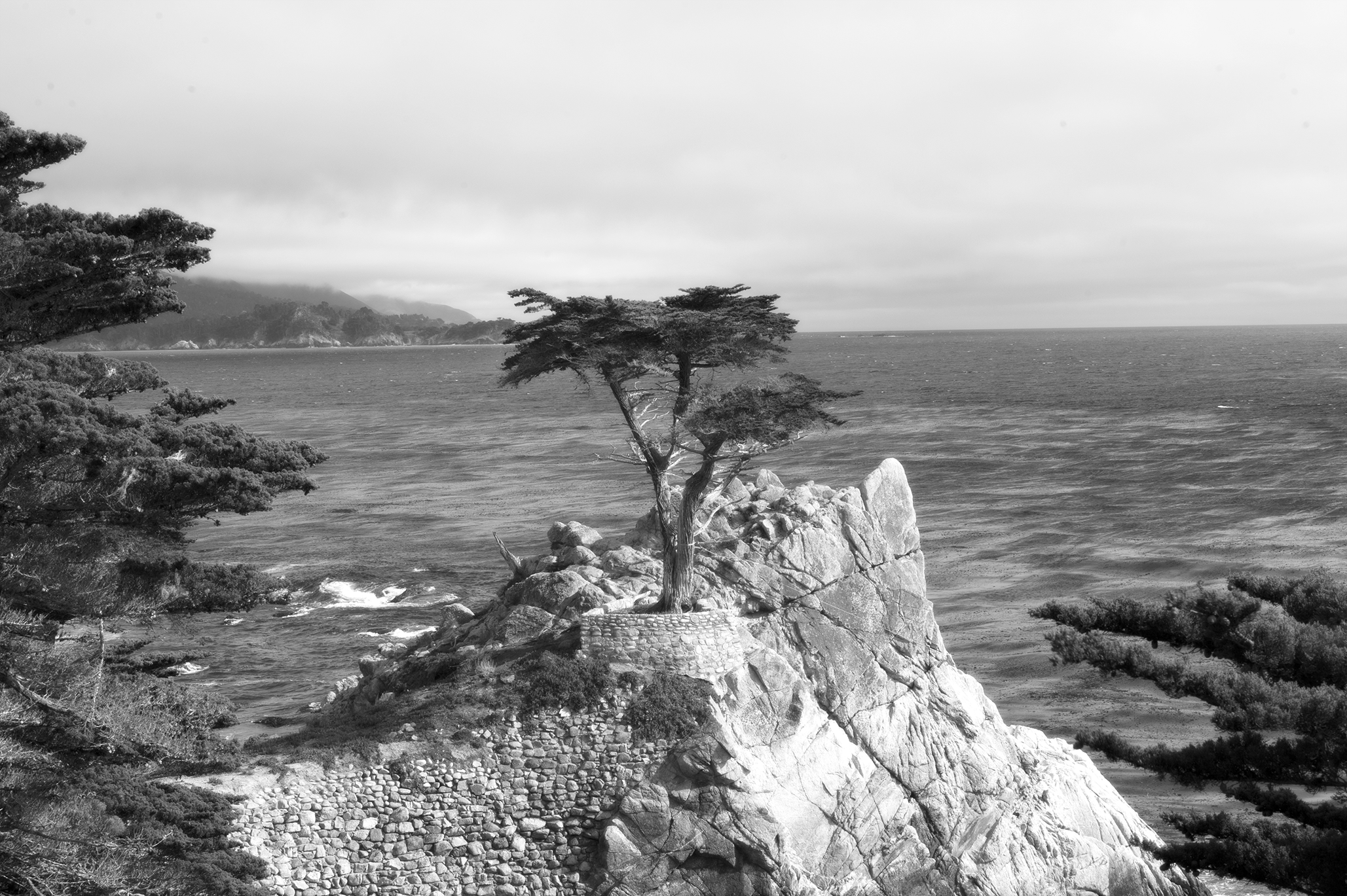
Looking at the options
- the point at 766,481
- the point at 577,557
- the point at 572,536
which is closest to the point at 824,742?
the point at 577,557

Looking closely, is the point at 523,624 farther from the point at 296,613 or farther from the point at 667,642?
the point at 296,613

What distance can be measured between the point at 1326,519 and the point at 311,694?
4656cm

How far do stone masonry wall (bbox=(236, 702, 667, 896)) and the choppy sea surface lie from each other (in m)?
11.8

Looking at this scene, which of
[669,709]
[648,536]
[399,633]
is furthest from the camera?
[399,633]

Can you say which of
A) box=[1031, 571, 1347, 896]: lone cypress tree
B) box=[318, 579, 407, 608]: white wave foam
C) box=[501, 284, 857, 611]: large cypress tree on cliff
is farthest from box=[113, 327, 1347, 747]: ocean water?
box=[1031, 571, 1347, 896]: lone cypress tree

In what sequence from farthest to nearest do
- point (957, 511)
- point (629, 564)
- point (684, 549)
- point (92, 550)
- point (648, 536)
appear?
point (957, 511)
point (648, 536)
point (629, 564)
point (684, 549)
point (92, 550)

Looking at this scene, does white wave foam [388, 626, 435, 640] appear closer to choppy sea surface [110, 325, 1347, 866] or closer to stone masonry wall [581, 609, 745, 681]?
choppy sea surface [110, 325, 1347, 866]

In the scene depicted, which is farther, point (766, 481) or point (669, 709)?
point (766, 481)

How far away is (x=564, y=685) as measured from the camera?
68.1 feet

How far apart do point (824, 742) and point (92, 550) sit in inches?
507

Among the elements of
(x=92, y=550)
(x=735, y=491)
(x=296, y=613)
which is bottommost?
(x=296, y=613)

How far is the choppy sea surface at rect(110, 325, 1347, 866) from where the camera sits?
3700 cm

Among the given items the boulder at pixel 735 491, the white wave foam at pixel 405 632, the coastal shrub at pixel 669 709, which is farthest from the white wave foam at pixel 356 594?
the coastal shrub at pixel 669 709

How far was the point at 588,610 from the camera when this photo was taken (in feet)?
77.8
